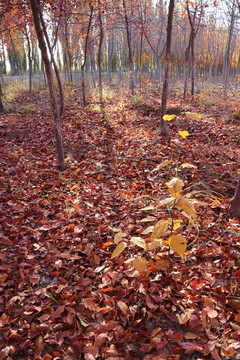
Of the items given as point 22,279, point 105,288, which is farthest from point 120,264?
point 22,279

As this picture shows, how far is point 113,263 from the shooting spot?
2.50 metres

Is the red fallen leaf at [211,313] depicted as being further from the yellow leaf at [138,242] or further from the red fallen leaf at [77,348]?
the red fallen leaf at [77,348]

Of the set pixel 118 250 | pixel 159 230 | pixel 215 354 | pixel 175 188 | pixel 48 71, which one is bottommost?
pixel 215 354

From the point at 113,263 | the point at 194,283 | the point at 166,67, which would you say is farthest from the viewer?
the point at 166,67

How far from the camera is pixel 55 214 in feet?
11.8

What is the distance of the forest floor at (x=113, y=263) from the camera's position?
1740 millimetres

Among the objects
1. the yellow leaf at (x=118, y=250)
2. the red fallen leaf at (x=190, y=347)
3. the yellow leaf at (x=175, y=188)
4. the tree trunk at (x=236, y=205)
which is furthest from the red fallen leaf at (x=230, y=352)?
the tree trunk at (x=236, y=205)

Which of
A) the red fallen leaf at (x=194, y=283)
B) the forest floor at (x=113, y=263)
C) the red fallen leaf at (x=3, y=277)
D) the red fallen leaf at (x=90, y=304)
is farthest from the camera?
the red fallen leaf at (x=3, y=277)

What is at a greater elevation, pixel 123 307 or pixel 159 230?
pixel 159 230

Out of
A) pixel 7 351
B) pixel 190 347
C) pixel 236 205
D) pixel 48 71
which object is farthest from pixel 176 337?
pixel 48 71

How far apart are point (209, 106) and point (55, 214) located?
8.73m

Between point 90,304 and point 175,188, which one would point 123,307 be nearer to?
point 90,304

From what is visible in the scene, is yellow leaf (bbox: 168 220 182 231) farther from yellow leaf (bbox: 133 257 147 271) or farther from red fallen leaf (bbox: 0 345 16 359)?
red fallen leaf (bbox: 0 345 16 359)

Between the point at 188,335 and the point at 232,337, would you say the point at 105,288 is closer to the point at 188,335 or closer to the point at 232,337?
the point at 188,335
